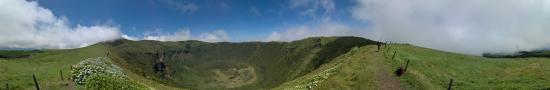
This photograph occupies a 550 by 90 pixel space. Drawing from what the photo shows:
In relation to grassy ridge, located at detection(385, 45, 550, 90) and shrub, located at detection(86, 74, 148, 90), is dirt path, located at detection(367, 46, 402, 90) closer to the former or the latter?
grassy ridge, located at detection(385, 45, 550, 90)

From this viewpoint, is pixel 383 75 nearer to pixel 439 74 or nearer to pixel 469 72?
pixel 439 74

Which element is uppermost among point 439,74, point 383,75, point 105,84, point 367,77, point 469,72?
point 469,72

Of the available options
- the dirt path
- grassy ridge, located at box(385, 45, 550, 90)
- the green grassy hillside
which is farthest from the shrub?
grassy ridge, located at box(385, 45, 550, 90)

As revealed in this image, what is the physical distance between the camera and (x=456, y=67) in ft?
382

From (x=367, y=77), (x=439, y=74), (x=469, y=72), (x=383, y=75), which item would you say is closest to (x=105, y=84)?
(x=367, y=77)

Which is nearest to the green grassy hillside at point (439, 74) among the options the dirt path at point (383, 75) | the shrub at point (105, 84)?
the dirt path at point (383, 75)

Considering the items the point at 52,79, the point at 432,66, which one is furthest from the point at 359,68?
the point at 52,79

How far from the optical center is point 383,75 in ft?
350

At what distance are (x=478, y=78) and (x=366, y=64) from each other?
2668cm

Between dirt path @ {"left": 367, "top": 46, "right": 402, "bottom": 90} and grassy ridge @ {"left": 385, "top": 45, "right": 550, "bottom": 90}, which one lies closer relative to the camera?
grassy ridge @ {"left": 385, "top": 45, "right": 550, "bottom": 90}

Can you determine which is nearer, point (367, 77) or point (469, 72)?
point (367, 77)

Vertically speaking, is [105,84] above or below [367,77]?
below

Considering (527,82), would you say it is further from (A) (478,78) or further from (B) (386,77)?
(B) (386,77)

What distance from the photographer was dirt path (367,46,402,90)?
9751cm
